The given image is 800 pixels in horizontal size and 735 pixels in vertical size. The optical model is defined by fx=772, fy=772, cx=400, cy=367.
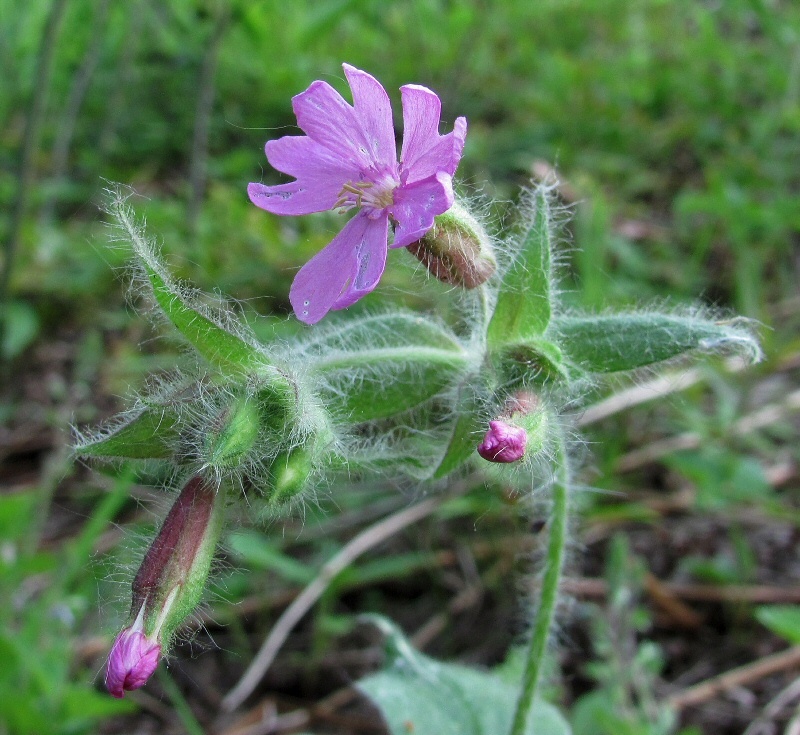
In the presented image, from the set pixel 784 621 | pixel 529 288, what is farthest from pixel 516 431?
pixel 784 621

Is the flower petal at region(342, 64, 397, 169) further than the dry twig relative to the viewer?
No

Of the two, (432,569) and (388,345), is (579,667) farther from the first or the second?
(388,345)

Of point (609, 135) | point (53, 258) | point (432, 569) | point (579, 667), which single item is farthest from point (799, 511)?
point (53, 258)

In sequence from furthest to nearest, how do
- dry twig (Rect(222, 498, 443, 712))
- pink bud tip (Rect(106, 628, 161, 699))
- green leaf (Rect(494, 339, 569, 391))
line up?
dry twig (Rect(222, 498, 443, 712)) < green leaf (Rect(494, 339, 569, 391)) < pink bud tip (Rect(106, 628, 161, 699))

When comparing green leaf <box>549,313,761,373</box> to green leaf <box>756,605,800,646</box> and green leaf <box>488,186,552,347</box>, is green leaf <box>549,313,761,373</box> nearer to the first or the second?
green leaf <box>488,186,552,347</box>

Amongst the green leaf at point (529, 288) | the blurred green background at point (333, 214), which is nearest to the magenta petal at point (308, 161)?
the blurred green background at point (333, 214)

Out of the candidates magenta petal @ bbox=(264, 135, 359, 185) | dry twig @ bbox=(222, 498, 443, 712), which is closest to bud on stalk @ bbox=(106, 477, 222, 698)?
magenta petal @ bbox=(264, 135, 359, 185)
